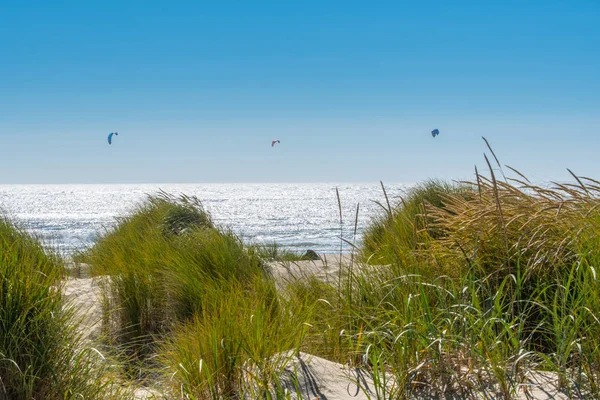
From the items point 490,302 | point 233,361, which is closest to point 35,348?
point 233,361

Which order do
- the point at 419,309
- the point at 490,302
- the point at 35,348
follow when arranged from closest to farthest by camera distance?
the point at 35,348
the point at 490,302
the point at 419,309

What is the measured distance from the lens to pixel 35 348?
8.52 feet

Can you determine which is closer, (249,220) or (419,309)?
(419,309)

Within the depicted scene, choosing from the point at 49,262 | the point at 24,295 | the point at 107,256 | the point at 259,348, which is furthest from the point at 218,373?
the point at 107,256

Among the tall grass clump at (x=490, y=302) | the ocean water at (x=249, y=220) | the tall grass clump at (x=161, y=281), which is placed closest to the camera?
the tall grass clump at (x=490, y=302)

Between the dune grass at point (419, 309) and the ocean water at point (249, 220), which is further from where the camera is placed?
the ocean water at point (249, 220)

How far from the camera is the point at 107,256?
→ 22.8ft

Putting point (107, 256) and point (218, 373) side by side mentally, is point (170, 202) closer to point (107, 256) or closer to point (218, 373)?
point (107, 256)

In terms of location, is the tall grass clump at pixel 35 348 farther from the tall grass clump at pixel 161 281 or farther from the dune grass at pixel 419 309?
the tall grass clump at pixel 161 281

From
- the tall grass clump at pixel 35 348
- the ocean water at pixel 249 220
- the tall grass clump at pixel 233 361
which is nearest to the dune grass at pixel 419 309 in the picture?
the tall grass clump at pixel 233 361

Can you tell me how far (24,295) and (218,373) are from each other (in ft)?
3.38

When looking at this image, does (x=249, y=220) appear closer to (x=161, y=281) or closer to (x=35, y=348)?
(x=161, y=281)

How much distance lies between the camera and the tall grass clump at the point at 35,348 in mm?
2545

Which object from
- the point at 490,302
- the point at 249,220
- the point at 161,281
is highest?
the point at 490,302
